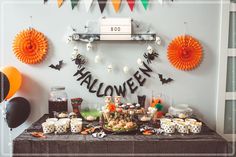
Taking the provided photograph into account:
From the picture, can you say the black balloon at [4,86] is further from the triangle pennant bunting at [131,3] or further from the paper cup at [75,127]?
the triangle pennant bunting at [131,3]

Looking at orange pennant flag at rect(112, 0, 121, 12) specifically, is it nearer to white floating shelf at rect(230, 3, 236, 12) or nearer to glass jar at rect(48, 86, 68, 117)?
glass jar at rect(48, 86, 68, 117)

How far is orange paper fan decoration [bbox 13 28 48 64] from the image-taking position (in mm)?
2176

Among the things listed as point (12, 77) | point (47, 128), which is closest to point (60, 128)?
point (47, 128)

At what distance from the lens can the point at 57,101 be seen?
210cm

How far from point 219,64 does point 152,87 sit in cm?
64

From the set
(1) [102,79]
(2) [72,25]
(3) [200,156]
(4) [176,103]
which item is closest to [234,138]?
(4) [176,103]

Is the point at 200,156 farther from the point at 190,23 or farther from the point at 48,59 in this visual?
the point at 48,59

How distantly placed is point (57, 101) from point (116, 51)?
0.68m

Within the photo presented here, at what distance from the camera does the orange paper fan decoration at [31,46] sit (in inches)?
85.7

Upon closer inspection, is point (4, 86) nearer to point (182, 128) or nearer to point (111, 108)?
point (111, 108)

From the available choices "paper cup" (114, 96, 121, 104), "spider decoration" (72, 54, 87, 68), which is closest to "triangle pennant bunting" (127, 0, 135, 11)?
"spider decoration" (72, 54, 87, 68)

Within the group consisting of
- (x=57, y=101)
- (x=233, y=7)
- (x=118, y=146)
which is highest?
(x=233, y=7)

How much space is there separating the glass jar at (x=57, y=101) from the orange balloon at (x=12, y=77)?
11.6 inches

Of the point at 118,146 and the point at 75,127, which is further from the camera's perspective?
the point at 75,127
